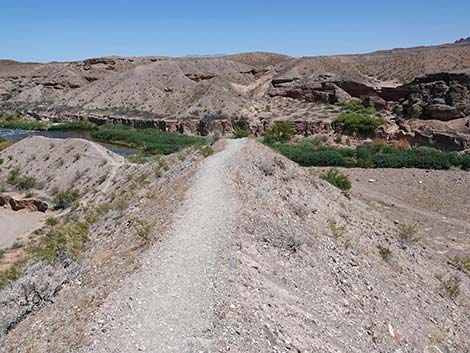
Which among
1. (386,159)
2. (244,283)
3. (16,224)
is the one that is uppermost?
(244,283)

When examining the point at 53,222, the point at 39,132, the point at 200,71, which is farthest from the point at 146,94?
the point at 53,222

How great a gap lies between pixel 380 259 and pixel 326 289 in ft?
11.2

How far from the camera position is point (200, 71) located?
7650cm

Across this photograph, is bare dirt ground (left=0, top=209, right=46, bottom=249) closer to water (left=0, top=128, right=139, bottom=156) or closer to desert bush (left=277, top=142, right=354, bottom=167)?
desert bush (left=277, top=142, right=354, bottom=167)

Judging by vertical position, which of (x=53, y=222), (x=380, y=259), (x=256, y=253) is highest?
(x=256, y=253)

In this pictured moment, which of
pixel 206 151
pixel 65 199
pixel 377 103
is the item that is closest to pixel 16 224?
pixel 65 199

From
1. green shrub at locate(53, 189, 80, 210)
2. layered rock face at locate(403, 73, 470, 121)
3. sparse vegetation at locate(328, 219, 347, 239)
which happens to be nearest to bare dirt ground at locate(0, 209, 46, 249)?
green shrub at locate(53, 189, 80, 210)

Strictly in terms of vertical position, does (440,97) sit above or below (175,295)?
below

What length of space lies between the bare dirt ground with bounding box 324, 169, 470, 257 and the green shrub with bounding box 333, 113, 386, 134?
12676 mm

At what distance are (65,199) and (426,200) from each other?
1864cm

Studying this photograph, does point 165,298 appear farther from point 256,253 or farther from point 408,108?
point 408,108

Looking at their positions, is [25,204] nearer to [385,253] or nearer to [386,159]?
[385,253]

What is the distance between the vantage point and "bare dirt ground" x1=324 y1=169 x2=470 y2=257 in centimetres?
1786

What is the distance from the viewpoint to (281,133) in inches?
1688
